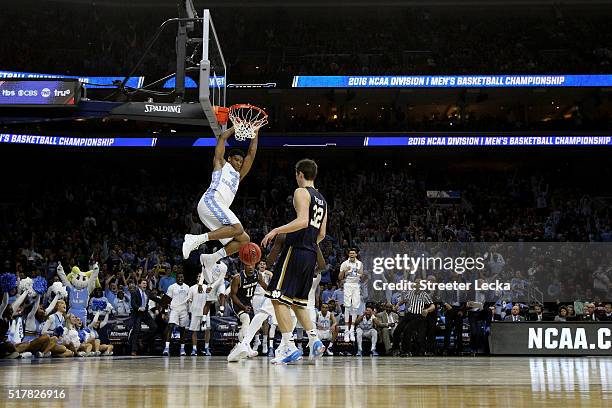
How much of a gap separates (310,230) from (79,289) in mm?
9903

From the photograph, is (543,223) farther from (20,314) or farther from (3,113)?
(3,113)

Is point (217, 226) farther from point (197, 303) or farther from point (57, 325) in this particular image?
point (197, 303)

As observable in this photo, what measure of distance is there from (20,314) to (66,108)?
21.0 ft

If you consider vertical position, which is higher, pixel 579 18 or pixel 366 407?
pixel 579 18

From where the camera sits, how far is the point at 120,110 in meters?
10.2

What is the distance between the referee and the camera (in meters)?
17.0

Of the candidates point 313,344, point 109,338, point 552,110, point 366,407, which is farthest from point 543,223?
point 366,407

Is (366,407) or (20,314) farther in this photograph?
(20,314)

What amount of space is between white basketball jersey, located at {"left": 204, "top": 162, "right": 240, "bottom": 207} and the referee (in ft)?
30.3

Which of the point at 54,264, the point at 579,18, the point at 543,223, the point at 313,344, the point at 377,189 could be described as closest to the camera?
the point at 313,344

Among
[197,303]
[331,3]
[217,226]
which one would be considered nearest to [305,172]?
[217,226]

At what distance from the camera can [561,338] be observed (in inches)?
627

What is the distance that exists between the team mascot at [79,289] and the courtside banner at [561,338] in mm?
9071

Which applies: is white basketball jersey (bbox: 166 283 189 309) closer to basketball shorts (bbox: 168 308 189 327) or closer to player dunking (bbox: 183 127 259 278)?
basketball shorts (bbox: 168 308 189 327)
